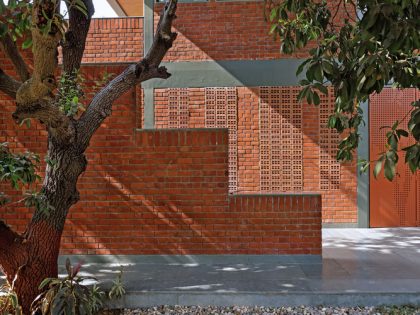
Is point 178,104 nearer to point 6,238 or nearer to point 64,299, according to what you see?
point 6,238

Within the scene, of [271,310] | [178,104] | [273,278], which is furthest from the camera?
[178,104]

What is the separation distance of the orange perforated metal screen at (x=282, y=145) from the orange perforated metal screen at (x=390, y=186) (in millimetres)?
1715

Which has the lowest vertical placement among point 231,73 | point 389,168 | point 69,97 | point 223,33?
point 389,168

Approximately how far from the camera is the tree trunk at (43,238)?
4527mm

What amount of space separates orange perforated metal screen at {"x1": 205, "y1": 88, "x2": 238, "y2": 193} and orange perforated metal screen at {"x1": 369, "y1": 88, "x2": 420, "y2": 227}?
310 cm

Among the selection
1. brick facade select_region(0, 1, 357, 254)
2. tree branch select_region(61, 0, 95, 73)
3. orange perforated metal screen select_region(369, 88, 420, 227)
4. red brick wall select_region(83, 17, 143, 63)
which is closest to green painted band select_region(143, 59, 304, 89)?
red brick wall select_region(83, 17, 143, 63)

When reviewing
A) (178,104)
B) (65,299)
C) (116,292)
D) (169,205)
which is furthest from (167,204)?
(178,104)

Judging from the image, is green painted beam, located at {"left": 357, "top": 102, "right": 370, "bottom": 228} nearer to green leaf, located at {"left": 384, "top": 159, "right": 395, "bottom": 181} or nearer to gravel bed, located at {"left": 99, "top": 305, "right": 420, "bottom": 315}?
gravel bed, located at {"left": 99, "top": 305, "right": 420, "bottom": 315}

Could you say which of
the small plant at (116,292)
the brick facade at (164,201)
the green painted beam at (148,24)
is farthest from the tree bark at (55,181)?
the green painted beam at (148,24)

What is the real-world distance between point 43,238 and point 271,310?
2699 mm

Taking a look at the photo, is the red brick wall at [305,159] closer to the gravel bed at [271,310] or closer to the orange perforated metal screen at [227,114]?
the orange perforated metal screen at [227,114]

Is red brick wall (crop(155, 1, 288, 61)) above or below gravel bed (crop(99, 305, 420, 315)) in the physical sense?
above

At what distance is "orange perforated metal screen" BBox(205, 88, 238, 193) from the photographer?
9.48m

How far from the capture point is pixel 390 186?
970 cm
